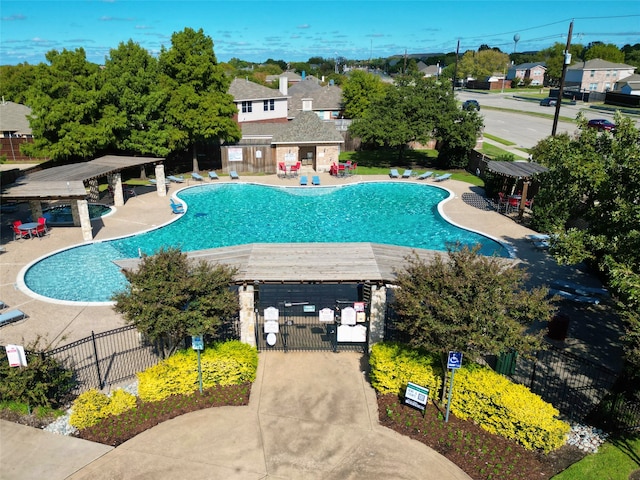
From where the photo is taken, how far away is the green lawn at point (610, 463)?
427 inches

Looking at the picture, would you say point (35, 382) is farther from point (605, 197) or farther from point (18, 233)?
point (605, 197)

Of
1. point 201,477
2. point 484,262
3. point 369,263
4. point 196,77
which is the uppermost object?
point 196,77

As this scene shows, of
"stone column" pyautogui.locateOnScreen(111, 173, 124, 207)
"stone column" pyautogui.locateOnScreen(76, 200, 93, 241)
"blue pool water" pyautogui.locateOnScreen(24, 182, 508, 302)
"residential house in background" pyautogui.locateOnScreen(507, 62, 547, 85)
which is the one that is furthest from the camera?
"residential house in background" pyautogui.locateOnScreen(507, 62, 547, 85)

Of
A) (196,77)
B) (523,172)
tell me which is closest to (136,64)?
(196,77)

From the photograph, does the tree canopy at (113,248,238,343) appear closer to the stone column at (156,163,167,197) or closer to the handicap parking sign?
the handicap parking sign

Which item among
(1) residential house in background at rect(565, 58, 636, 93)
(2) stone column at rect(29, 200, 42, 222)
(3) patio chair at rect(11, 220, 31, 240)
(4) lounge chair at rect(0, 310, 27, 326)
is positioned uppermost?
(1) residential house in background at rect(565, 58, 636, 93)

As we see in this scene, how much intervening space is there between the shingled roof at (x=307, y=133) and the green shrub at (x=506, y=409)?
30.2 metres

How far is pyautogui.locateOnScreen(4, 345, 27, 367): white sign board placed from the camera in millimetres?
12148

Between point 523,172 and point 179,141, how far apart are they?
25.7 meters

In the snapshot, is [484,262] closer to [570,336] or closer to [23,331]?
[570,336]

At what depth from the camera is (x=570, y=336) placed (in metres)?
16.7

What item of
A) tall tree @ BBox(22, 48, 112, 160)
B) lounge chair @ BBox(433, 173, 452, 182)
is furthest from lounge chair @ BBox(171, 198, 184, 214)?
lounge chair @ BBox(433, 173, 452, 182)

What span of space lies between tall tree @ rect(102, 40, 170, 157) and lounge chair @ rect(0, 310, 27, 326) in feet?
63.6

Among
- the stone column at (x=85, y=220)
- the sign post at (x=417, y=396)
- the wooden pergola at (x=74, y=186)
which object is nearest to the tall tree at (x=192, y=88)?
the wooden pergola at (x=74, y=186)
